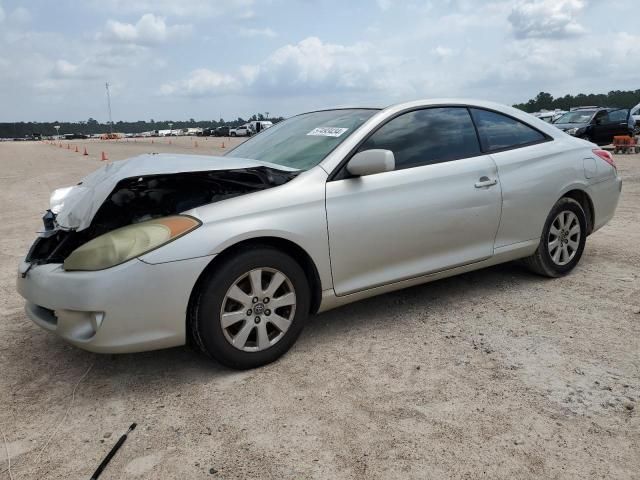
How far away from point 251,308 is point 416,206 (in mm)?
1304

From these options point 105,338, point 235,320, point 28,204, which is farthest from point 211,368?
point 28,204

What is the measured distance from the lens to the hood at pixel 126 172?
121 inches

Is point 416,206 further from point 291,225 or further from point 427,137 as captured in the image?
point 291,225

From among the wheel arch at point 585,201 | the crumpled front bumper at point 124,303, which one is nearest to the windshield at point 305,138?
the crumpled front bumper at point 124,303

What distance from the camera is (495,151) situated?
4.11 meters

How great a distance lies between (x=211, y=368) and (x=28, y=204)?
8285mm

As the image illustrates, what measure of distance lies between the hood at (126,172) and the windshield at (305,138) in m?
0.26

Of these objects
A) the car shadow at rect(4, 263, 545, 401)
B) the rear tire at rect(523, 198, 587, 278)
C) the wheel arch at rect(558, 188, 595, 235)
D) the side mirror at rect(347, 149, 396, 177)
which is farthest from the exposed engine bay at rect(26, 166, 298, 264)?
the wheel arch at rect(558, 188, 595, 235)

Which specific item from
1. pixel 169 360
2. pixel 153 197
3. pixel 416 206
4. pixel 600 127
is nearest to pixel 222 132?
pixel 600 127

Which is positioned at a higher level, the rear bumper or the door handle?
the door handle

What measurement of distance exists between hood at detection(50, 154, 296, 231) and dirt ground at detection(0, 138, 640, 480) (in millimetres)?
892

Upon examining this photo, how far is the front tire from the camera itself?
9.55 feet

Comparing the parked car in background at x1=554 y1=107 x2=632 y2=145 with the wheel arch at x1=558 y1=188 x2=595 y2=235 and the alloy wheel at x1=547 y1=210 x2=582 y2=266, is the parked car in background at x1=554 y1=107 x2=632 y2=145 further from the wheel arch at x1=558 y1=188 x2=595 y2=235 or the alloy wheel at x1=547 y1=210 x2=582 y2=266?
the alloy wheel at x1=547 y1=210 x2=582 y2=266

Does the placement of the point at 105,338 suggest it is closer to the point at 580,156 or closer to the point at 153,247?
the point at 153,247
